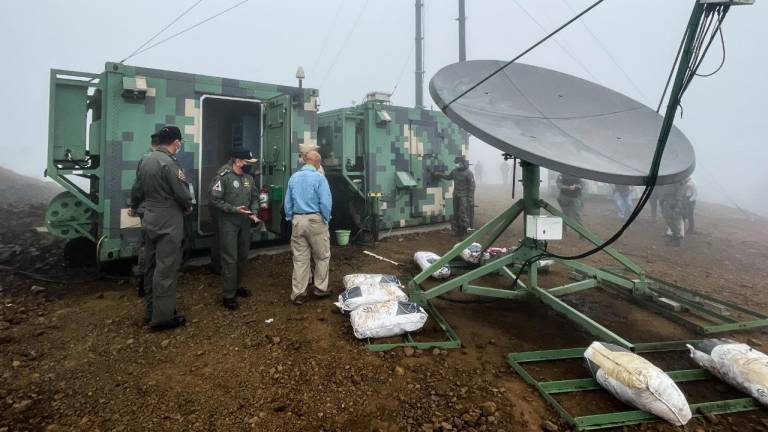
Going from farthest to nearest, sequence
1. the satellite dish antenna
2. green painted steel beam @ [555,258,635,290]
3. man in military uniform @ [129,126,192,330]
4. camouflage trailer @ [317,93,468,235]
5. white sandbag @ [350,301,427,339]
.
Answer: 1. camouflage trailer @ [317,93,468,235]
2. green painted steel beam @ [555,258,635,290]
3. man in military uniform @ [129,126,192,330]
4. white sandbag @ [350,301,427,339]
5. the satellite dish antenna

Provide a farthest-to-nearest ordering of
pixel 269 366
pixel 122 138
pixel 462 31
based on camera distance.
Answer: pixel 462 31 → pixel 122 138 → pixel 269 366

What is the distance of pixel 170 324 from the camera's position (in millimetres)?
3900

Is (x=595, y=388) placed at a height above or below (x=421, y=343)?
below

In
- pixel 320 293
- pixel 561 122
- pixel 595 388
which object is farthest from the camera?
pixel 320 293

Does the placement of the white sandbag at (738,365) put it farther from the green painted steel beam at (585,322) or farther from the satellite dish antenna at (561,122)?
the satellite dish antenna at (561,122)

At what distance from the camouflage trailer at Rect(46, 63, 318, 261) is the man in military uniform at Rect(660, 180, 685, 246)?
30.7 ft

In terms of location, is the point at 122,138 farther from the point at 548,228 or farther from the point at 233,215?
the point at 548,228

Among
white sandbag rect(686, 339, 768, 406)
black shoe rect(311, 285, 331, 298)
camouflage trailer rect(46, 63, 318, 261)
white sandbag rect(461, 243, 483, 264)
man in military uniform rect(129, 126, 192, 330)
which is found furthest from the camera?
white sandbag rect(461, 243, 483, 264)

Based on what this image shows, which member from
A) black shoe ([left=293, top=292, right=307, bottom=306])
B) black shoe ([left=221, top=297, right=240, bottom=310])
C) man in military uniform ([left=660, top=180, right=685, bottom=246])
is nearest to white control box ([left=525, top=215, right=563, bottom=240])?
black shoe ([left=293, top=292, right=307, bottom=306])

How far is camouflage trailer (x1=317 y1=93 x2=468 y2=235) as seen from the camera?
817 cm

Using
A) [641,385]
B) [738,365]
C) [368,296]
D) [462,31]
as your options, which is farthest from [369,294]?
[462,31]

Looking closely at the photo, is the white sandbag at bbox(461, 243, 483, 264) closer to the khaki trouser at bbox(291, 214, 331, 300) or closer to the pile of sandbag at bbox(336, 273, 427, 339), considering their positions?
the pile of sandbag at bbox(336, 273, 427, 339)

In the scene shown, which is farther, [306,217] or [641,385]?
A: [306,217]

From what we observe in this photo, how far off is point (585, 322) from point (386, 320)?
1.93 metres
